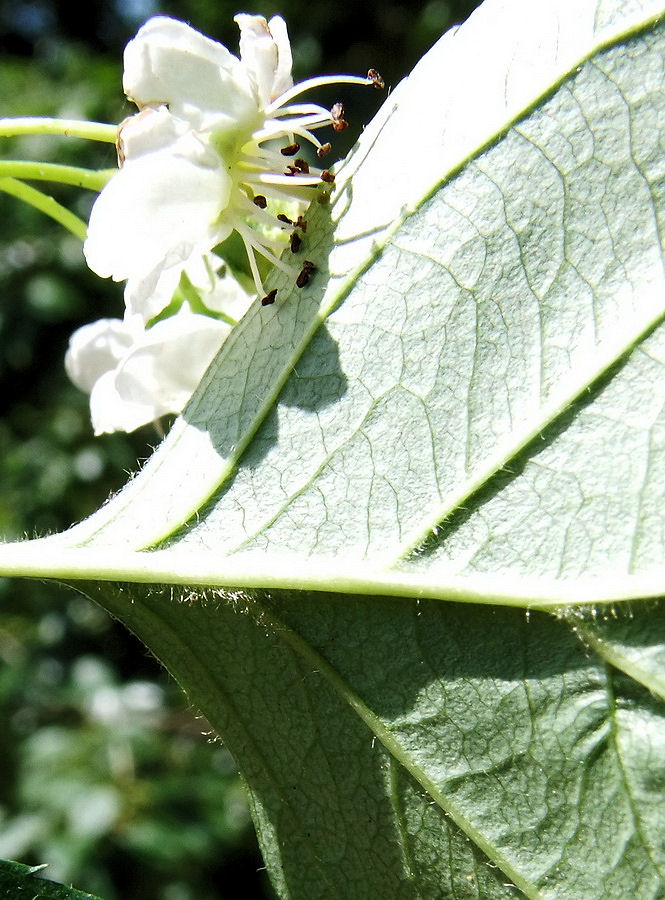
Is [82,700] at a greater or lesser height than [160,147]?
greater

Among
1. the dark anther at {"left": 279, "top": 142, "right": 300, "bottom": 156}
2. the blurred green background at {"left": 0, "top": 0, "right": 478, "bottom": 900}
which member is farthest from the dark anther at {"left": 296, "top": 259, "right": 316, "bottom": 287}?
the blurred green background at {"left": 0, "top": 0, "right": 478, "bottom": 900}

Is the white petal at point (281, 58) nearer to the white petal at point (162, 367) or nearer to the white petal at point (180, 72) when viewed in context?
the white petal at point (180, 72)

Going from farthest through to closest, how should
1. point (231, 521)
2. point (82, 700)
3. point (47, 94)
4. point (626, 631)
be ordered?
point (47, 94), point (82, 700), point (231, 521), point (626, 631)

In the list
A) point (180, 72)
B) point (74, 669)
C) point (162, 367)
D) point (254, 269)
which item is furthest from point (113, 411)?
point (74, 669)

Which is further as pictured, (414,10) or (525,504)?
(414,10)

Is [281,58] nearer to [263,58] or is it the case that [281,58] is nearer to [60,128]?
[263,58]

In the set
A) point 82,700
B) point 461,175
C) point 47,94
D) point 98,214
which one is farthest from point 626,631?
point 47,94

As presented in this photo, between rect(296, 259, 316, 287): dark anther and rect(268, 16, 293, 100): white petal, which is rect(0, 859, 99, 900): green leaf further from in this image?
rect(268, 16, 293, 100): white petal

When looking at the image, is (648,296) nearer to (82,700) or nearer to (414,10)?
(82,700)

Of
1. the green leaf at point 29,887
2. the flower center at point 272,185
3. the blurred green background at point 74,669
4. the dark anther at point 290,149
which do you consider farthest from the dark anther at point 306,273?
the blurred green background at point 74,669
